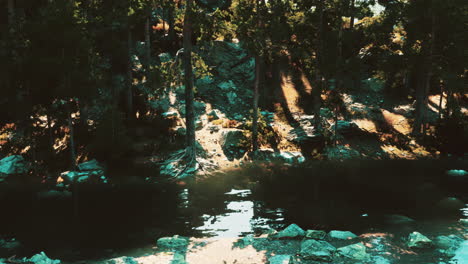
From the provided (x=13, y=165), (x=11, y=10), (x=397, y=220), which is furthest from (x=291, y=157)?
(x=11, y=10)

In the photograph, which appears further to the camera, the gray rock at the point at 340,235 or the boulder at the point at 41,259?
the gray rock at the point at 340,235

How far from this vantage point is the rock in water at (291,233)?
42.1 feet

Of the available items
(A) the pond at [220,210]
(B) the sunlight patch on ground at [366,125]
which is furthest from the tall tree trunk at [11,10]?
(B) the sunlight patch on ground at [366,125]

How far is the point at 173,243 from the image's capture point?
12.5 m

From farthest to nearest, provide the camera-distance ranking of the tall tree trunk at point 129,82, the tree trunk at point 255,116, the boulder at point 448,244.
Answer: the tall tree trunk at point 129,82 → the tree trunk at point 255,116 → the boulder at point 448,244

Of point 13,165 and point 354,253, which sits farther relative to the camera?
point 13,165

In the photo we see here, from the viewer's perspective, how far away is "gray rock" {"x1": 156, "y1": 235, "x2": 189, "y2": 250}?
12.3m

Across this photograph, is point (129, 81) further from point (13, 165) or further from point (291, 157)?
point (291, 157)

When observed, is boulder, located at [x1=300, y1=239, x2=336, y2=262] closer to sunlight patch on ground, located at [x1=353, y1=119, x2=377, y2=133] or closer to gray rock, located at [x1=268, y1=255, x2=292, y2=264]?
gray rock, located at [x1=268, y1=255, x2=292, y2=264]

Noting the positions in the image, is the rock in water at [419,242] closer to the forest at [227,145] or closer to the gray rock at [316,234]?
the forest at [227,145]

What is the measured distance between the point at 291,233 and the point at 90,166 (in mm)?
14007

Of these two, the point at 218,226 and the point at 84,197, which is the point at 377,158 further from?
the point at 84,197

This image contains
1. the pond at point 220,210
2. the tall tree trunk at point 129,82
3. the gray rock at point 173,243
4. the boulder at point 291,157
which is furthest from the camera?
the tall tree trunk at point 129,82

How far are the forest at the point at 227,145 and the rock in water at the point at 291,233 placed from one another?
0.06 m
